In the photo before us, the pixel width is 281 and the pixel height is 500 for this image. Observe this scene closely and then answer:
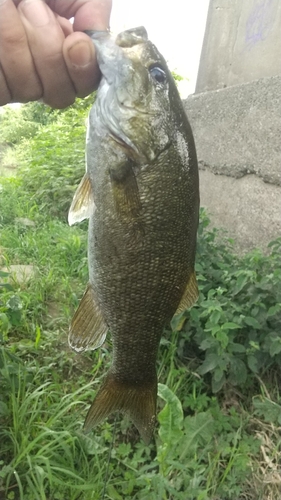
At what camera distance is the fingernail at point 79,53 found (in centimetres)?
129

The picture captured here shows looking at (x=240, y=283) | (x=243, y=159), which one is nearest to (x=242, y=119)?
(x=243, y=159)

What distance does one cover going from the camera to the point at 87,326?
1.58 m

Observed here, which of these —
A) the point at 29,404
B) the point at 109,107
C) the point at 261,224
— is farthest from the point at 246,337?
the point at 109,107

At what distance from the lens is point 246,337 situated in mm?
2713

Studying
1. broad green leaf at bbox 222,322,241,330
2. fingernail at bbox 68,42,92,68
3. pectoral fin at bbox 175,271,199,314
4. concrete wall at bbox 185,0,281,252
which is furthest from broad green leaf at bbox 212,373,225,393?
fingernail at bbox 68,42,92,68

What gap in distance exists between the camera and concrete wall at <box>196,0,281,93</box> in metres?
3.67

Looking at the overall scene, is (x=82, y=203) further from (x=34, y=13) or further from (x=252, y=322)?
(x=252, y=322)

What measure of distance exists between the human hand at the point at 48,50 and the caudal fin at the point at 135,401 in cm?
97

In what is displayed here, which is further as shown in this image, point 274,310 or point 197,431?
point 274,310

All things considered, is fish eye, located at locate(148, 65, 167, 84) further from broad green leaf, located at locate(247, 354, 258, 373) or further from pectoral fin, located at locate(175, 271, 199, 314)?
broad green leaf, located at locate(247, 354, 258, 373)

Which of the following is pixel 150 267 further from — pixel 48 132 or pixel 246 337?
pixel 48 132

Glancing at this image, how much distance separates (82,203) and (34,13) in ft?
1.79

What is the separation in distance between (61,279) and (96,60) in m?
2.53

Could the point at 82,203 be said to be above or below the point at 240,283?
above
